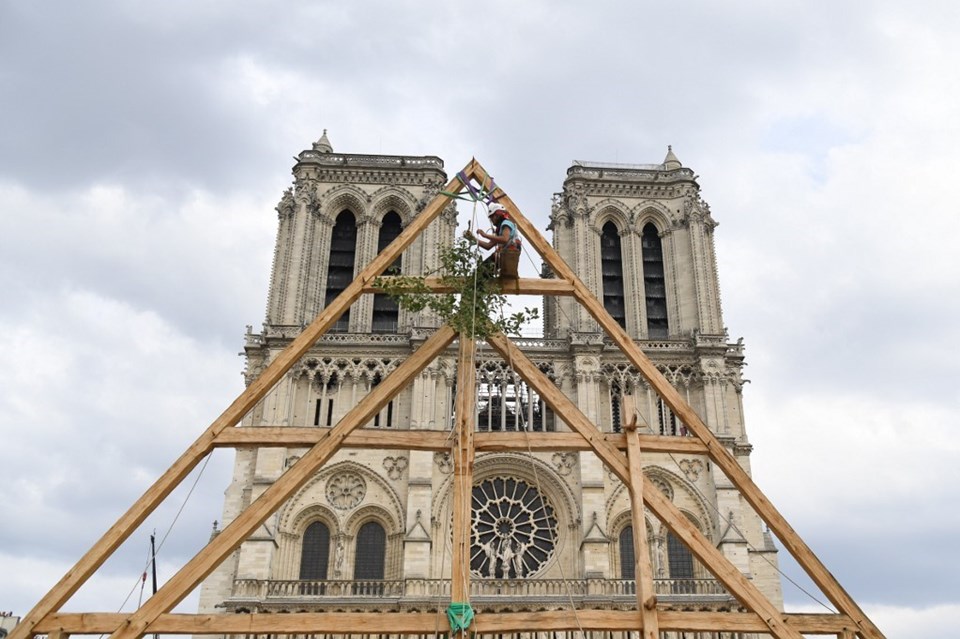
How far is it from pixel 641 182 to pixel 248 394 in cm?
2894

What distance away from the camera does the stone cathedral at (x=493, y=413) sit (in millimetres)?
28125

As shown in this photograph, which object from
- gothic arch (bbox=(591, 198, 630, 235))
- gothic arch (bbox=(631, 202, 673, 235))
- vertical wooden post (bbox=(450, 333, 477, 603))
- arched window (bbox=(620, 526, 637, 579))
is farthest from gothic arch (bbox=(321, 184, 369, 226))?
vertical wooden post (bbox=(450, 333, 477, 603))

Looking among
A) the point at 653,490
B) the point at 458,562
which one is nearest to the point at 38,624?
the point at 458,562

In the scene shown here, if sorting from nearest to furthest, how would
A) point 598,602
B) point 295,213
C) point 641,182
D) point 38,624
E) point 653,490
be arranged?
point 38,624
point 653,490
point 598,602
point 295,213
point 641,182

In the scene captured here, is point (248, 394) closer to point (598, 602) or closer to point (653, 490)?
point (653, 490)

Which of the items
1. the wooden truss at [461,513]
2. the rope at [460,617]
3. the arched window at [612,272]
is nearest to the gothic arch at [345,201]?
the arched window at [612,272]

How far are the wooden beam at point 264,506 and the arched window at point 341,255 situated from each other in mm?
22931

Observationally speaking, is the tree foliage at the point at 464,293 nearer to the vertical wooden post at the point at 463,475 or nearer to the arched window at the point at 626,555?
the vertical wooden post at the point at 463,475

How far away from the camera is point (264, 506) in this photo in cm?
1116

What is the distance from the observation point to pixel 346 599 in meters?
27.0

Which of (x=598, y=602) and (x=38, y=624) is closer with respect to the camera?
(x=38, y=624)

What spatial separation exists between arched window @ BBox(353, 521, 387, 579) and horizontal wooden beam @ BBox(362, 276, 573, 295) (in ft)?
60.6

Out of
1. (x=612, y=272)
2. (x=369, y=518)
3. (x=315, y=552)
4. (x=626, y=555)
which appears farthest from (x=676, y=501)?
(x=315, y=552)

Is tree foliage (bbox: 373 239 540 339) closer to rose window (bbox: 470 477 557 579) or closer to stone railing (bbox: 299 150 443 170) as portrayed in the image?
rose window (bbox: 470 477 557 579)
